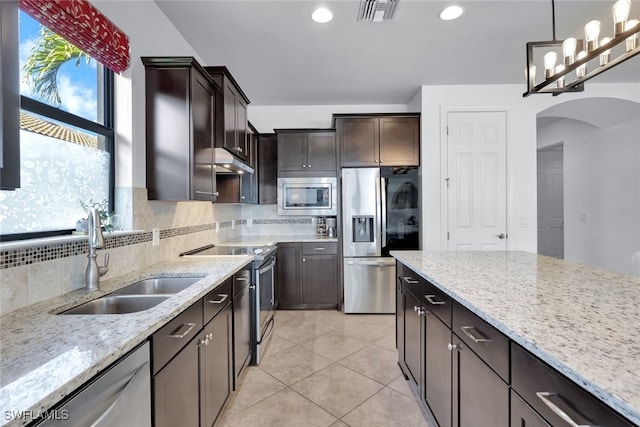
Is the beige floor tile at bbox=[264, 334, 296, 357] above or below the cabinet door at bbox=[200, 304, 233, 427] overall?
below

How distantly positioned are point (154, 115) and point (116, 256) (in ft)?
3.28

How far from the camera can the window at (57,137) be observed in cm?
130

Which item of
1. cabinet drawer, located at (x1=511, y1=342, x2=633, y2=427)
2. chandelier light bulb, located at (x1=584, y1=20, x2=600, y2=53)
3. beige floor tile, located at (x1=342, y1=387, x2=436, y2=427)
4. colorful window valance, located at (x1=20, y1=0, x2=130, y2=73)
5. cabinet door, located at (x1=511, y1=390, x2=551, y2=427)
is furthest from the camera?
beige floor tile, located at (x1=342, y1=387, x2=436, y2=427)

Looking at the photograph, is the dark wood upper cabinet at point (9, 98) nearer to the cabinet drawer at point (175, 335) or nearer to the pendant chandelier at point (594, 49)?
the cabinet drawer at point (175, 335)

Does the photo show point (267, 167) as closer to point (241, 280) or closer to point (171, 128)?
point (171, 128)

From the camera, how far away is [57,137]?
1.47 m

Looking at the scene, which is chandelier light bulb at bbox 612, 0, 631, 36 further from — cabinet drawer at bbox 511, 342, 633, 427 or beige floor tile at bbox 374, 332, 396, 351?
beige floor tile at bbox 374, 332, 396, 351

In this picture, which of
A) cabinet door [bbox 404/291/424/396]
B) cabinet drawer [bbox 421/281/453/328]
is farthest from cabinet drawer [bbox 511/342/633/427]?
cabinet door [bbox 404/291/424/396]

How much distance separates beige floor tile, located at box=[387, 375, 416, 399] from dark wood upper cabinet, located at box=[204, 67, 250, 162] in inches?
91.7

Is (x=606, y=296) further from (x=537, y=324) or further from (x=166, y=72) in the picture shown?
(x=166, y=72)

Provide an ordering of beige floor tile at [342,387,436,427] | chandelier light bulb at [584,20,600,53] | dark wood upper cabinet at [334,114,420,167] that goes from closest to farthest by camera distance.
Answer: chandelier light bulb at [584,20,600,53], beige floor tile at [342,387,436,427], dark wood upper cabinet at [334,114,420,167]

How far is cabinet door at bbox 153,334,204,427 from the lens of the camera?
106 centimetres

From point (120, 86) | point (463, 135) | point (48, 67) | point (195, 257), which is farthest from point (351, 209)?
point (48, 67)

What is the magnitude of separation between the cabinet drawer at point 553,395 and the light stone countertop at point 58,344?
1182 millimetres
